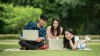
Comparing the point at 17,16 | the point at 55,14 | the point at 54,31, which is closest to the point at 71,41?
the point at 54,31

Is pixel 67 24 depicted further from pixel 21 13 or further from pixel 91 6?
pixel 21 13

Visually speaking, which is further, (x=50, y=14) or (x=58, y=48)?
(x=50, y=14)

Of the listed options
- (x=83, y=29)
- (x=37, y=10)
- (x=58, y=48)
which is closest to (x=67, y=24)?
(x=83, y=29)

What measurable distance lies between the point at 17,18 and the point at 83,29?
625 centimetres

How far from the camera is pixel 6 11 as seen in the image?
33125mm

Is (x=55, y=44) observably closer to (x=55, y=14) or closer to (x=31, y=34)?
(x=31, y=34)

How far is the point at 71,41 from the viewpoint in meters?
11.8

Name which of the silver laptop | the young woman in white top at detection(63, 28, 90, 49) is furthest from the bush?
the silver laptop

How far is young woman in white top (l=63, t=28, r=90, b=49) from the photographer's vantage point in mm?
11719

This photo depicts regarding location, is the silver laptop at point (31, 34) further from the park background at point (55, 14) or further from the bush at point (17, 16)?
the bush at point (17, 16)

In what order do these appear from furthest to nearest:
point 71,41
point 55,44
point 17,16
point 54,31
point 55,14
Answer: point 55,14 → point 17,16 → point 54,31 → point 55,44 → point 71,41

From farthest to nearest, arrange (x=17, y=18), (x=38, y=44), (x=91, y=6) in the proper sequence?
1. (x=91, y=6)
2. (x=17, y=18)
3. (x=38, y=44)

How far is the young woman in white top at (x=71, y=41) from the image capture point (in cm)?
1172

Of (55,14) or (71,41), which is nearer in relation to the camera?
(71,41)
